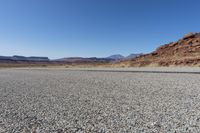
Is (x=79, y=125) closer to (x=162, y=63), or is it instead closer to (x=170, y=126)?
(x=170, y=126)

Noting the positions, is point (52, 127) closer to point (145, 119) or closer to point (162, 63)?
point (145, 119)

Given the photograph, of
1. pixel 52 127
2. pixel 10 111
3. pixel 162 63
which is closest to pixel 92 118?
pixel 52 127

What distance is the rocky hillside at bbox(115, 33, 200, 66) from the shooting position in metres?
46.4

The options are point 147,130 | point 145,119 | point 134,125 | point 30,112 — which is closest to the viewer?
point 147,130

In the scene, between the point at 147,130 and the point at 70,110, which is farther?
the point at 70,110

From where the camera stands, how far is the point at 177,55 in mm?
58312

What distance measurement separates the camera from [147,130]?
4988 millimetres

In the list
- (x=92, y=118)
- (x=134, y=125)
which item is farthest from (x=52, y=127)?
(x=134, y=125)

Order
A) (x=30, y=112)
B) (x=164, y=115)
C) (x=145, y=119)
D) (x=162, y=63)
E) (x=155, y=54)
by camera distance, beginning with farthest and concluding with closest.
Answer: (x=155, y=54) < (x=162, y=63) < (x=30, y=112) < (x=164, y=115) < (x=145, y=119)

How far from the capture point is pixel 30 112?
7.27 m

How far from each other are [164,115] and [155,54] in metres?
68.2

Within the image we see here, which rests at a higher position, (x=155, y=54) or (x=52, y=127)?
(x=155, y=54)

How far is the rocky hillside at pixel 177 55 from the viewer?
46444 millimetres

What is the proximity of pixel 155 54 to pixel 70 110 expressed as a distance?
224 feet
